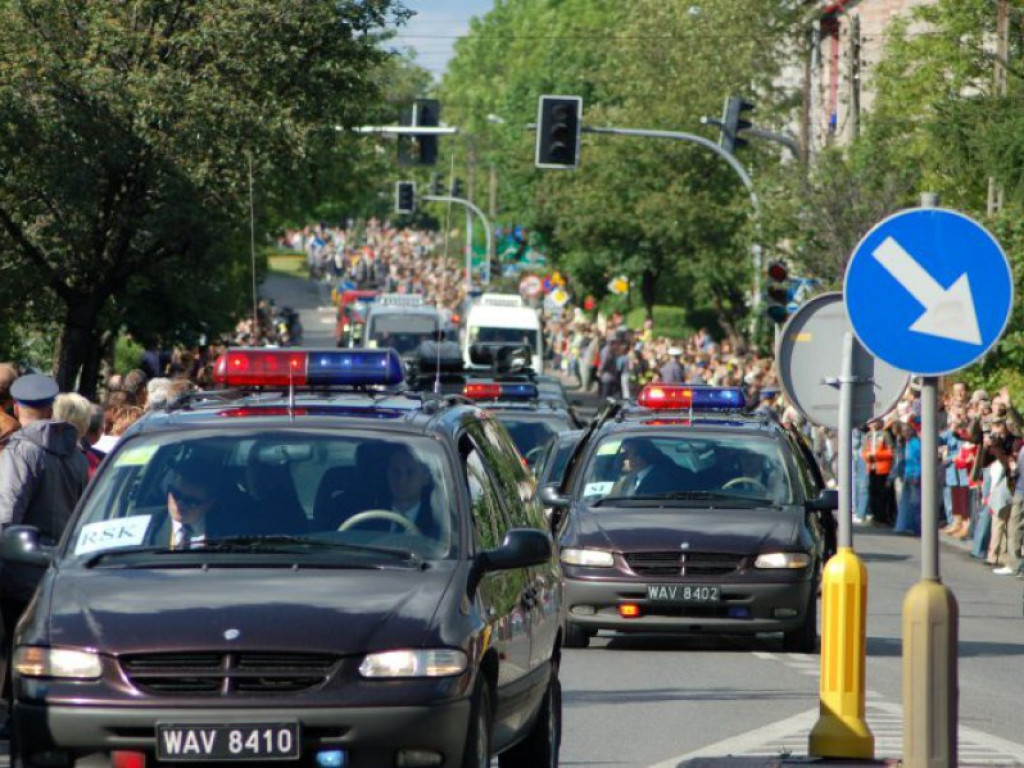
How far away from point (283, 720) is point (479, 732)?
2.47 feet

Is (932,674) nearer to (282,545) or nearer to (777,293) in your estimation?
(282,545)

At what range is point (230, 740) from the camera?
24.2 feet

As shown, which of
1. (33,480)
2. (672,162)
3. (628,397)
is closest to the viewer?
(33,480)

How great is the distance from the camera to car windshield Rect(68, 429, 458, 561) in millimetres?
8297

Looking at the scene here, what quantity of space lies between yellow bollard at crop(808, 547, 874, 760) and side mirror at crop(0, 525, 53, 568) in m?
3.16

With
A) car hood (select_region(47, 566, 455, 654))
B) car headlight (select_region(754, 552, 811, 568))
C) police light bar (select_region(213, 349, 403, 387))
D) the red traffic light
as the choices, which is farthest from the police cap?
the red traffic light

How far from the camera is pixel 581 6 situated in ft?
378

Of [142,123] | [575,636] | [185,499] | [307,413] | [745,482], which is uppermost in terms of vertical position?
[142,123]

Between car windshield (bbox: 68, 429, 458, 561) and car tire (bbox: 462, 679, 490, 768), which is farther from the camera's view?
car windshield (bbox: 68, 429, 458, 561)

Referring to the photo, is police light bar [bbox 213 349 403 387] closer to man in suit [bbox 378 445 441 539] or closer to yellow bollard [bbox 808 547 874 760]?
man in suit [bbox 378 445 441 539]

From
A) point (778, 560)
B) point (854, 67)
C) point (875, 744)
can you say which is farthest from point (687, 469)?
point (854, 67)

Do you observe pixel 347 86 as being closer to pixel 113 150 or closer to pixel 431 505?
pixel 113 150

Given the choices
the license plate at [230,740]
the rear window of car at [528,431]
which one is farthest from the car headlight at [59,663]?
the rear window of car at [528,431]

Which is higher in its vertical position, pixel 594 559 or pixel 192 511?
pixel 192 511
